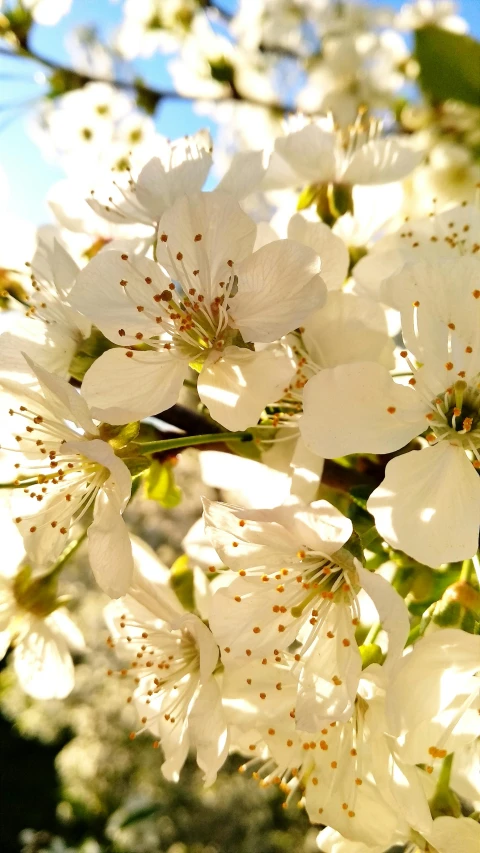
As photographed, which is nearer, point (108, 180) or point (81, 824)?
point (108, 180)

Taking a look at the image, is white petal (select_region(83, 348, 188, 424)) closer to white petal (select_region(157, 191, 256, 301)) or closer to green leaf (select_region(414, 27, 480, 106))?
white petal (select_region(157, 191, 256, 301))

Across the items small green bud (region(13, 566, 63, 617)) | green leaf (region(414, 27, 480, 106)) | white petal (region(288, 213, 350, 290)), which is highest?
green leaf (region(414, 27, 480, 106))

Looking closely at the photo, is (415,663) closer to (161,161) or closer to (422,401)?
(422,401)

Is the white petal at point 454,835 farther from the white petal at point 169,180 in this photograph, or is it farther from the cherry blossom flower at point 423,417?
the white petal at point 169,180

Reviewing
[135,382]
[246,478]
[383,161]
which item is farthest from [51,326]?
[383,161]

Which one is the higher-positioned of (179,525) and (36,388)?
(36,388)

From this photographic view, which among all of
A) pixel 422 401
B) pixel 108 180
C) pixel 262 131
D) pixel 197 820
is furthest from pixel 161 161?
pixel 197 820

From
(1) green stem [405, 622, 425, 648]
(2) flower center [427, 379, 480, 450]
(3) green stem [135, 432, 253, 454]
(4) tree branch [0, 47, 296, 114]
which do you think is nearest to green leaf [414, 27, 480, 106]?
(2) flower center [427, 379, 480, 450]

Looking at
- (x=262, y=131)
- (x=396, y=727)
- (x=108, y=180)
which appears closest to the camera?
(x=396, y=727)
